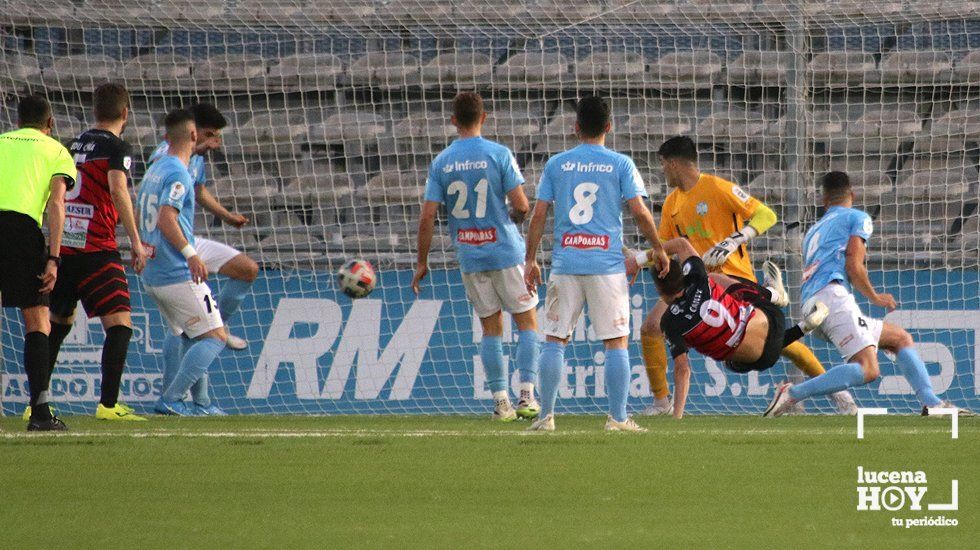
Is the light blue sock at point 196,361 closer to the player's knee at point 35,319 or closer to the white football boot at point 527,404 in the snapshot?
the player's knee at point 35,319

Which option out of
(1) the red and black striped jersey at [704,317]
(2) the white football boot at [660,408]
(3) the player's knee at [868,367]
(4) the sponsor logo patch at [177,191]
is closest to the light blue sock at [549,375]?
(1) the red and black striped jersey at [704,317]

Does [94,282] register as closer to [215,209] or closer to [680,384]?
[215,209]

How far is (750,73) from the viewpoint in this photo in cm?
1138

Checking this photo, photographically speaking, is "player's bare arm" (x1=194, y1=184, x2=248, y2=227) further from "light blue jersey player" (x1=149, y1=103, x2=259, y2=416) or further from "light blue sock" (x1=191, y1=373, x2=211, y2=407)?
"light blue sock" (x1=191, y1=373, x2=211, y2=407)

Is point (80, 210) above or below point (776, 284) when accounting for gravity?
above

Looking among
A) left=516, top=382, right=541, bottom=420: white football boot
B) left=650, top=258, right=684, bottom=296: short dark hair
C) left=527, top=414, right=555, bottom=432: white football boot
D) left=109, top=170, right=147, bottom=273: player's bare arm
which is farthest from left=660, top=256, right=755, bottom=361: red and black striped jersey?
left=109, top=170, right=147, bottom=273: player's bare arm

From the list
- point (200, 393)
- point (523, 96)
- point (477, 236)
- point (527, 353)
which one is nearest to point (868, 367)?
point (527, 353)

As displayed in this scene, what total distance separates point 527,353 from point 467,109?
58.0 inches

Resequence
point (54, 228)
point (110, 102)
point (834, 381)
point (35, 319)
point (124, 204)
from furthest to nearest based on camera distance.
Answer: point (834, 381) < point (110, 102) < point (124, 204) < point (35, 319) < point (54, 228)

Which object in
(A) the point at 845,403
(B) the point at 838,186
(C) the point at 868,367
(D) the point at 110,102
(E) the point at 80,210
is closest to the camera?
(D) the point at 110,102

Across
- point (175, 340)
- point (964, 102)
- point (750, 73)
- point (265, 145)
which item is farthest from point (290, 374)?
point (964, 102)

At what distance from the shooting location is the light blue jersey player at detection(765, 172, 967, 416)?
328 inches

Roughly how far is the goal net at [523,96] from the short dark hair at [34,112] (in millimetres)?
3229

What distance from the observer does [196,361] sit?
8469 mm
